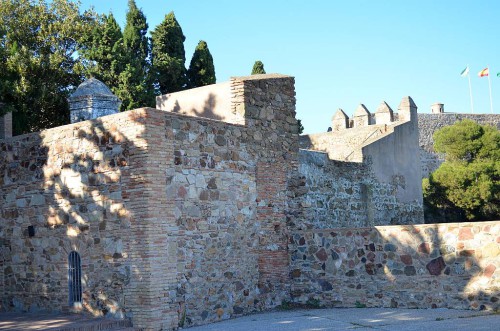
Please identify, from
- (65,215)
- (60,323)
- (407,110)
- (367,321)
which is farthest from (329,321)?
(407,110)

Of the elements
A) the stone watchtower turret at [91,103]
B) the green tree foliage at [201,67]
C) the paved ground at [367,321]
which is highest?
the green tree foliage at [201,67]

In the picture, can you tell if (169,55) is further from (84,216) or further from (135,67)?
(84,216)

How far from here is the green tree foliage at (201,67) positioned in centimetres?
2800

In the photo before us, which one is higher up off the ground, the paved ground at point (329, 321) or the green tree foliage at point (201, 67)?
the green tree foliage at point (201, 67)

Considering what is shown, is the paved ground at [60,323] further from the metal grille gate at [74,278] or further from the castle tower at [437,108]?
the castle tower at [437,108]

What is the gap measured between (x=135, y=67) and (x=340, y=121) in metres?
11.0

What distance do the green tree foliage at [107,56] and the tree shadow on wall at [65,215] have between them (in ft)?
42.5

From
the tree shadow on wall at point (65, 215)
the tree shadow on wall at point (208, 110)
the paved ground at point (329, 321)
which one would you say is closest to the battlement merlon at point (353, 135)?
the tree shadow on wall at point (208, 110)

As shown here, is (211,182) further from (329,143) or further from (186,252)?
(329,143)

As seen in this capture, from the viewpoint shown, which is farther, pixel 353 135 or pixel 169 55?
pixel 169 55

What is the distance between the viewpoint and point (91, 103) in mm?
16875

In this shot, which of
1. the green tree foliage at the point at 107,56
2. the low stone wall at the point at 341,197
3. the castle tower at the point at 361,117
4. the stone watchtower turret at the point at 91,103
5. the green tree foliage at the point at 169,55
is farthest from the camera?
the castle tower at the point at 361,117

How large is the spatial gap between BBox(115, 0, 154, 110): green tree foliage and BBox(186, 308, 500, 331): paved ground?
1452 cm

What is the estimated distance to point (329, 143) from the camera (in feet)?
89.5
